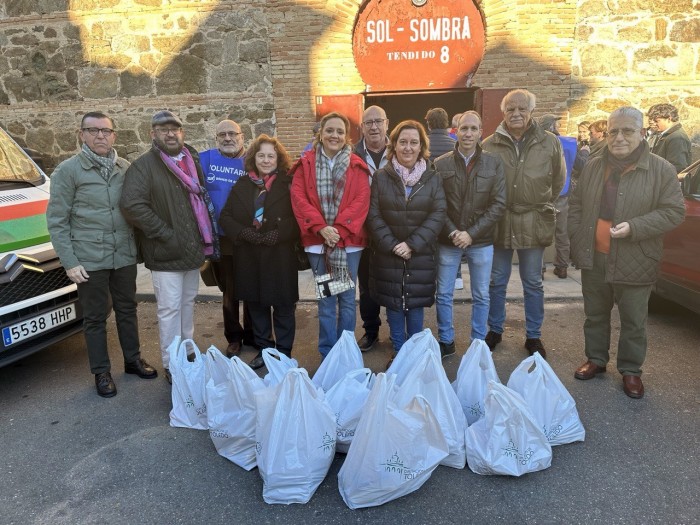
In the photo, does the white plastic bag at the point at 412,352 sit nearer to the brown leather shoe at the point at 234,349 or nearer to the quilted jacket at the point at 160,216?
the quilted jacket at the point at 160,216

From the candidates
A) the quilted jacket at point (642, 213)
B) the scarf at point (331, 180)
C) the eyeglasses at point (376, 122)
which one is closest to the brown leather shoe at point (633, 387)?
the quilted jacket at point (642, 213)

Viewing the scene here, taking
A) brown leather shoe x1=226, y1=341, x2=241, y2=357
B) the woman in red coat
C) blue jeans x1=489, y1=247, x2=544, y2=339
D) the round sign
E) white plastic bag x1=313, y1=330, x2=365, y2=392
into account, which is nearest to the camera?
white plastic bag x1=313, y1=330, x2=365, y2=392

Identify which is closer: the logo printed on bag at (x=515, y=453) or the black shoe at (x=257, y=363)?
the logo printed on bag at (x=515, y=453)

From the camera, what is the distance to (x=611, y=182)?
3350 millimetres

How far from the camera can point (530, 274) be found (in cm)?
395

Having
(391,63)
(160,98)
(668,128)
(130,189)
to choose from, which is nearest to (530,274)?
(130,189)

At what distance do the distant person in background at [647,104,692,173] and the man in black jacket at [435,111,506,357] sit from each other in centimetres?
322

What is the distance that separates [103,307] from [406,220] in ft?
7.15

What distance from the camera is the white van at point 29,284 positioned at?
3.26 meters

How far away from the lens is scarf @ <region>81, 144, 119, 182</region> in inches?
129

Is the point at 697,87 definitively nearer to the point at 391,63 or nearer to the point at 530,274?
the point at 391,63

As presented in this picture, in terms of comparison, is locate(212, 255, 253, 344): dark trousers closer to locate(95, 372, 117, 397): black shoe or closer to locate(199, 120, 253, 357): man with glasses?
locate(199, 120, 253, 357): man with glasses

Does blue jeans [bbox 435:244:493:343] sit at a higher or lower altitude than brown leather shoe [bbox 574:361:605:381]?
higher

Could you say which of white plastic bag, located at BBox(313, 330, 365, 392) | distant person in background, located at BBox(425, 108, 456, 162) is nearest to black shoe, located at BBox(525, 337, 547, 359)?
white plastic bag, located at BBox(313, 330, 365, 392)
